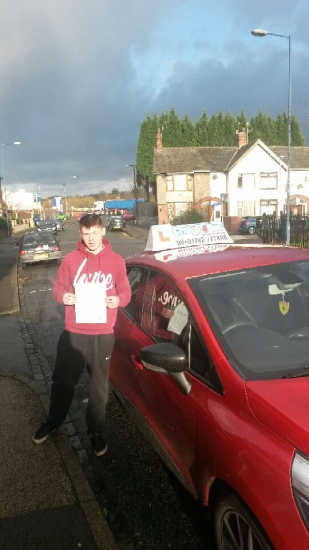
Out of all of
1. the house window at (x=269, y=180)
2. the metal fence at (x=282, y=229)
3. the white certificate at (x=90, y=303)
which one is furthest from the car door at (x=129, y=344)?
the house window at (x=269, y=180)

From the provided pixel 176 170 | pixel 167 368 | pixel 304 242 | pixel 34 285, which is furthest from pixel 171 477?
pixel 176 170

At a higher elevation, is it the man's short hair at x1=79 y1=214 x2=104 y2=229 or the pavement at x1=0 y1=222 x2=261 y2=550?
the man's short hair at x1=79 y1=214 x2=104 y2=229

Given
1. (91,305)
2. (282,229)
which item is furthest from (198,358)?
(282,229)

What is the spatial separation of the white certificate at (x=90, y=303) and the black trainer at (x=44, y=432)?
3.34ft

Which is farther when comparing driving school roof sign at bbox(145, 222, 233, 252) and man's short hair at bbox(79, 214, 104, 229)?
driving school roof sign at bbox(145, 222, 233, 252)

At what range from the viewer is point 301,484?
179 centimetres

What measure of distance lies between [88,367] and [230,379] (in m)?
1.64

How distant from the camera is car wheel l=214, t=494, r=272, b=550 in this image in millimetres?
2008

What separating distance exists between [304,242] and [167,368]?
1817 cm

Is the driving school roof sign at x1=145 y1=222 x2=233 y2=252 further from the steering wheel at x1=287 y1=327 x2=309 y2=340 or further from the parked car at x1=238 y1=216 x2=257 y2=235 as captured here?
the parked car at x1=238 y1=216 x2=257 y2=235

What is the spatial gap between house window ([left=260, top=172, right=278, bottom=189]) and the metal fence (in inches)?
1026

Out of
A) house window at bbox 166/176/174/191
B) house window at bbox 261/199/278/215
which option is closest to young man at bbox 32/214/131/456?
house window at bbox 166/176/174/191

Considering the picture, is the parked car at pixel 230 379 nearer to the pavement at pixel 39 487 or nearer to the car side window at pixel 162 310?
the car side window at pixel 162 310

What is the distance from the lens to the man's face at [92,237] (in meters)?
3.50
